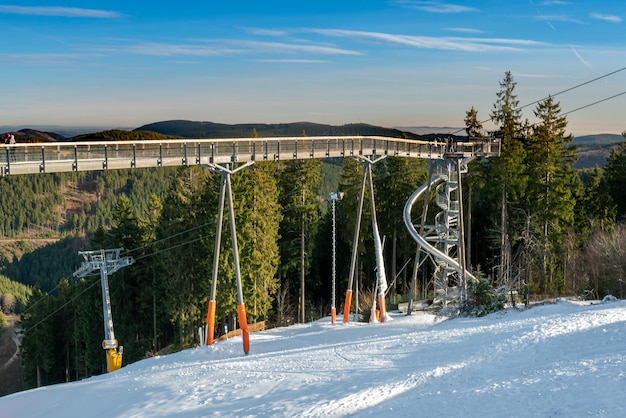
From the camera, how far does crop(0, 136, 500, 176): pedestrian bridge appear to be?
18.2 m

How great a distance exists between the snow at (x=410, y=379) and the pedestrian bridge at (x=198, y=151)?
679 centimetres

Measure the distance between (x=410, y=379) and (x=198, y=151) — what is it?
39.8 feet

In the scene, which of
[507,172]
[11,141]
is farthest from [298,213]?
[11,141]

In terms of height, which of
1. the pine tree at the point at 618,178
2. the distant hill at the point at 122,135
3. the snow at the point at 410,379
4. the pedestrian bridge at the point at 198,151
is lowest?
the snow at the point at 410,379

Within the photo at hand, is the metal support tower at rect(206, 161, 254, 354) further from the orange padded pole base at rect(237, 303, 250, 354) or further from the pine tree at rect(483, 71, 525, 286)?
the pine tree at rect(483, 71, 525, 286)

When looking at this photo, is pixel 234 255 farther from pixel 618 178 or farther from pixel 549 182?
pixel 618 178

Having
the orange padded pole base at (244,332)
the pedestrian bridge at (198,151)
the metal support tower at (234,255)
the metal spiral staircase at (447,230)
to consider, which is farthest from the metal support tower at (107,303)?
the metal spiral staircase at (447,230)

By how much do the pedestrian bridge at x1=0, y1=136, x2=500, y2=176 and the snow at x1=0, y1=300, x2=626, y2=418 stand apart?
22.3 feet

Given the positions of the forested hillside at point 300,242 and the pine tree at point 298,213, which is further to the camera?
the pine tree at point 298,213

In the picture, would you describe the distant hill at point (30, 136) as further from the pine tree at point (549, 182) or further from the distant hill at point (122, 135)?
the pine tree at point (549, 182)

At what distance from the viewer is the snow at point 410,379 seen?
11.1 m

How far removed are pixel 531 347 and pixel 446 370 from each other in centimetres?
253

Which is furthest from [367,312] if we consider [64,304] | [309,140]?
[64,304]

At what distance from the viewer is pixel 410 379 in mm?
13156
